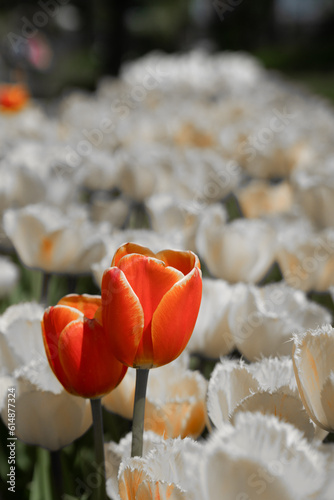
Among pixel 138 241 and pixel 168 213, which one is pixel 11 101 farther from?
pixel 138 241

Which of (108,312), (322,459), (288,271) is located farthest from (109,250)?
(322,459)

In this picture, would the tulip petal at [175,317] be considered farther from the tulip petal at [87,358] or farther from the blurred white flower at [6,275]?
the blurred white flower at [6,275]

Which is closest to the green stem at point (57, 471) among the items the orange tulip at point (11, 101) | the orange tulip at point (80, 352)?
the orange tulip at point (80, 352)

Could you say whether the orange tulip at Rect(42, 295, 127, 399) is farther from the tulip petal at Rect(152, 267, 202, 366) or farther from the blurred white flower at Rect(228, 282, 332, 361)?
the blurred white flower at Rect(228, 282, 332, 361)

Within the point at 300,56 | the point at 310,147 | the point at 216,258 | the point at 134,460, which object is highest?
the point at 134,460

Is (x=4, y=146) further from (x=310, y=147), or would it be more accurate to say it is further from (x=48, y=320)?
(x=48, y=320)

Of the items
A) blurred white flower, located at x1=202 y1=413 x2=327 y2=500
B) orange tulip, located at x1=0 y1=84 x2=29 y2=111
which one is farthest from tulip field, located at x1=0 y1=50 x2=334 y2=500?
orange tulip, located at x1=0 y1=84 x2=29 y2=111

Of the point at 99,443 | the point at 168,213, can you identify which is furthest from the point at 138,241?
the point at 99,443
